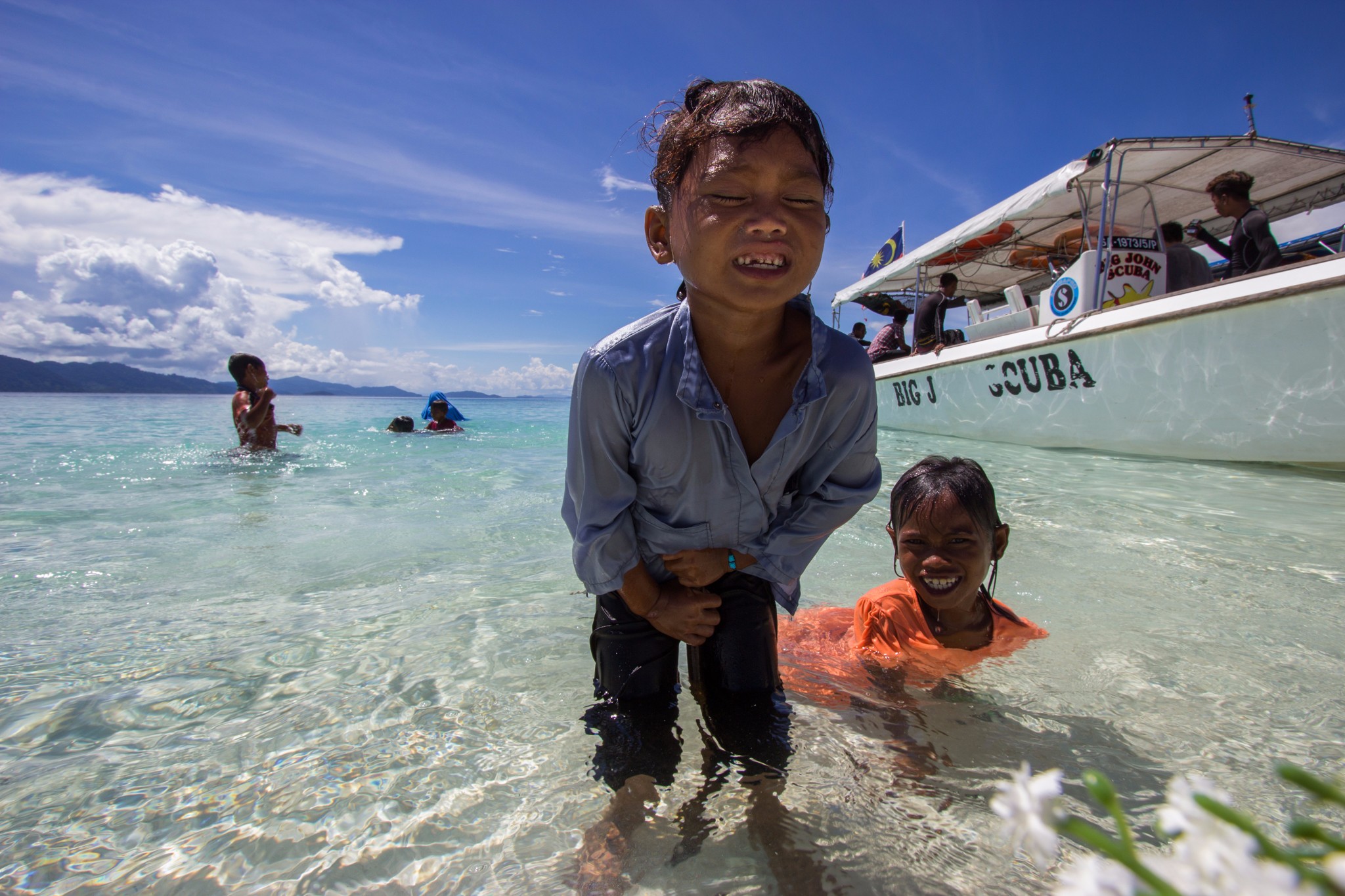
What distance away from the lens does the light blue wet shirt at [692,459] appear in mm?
1691

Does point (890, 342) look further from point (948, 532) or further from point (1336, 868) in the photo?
point (1336, 868)

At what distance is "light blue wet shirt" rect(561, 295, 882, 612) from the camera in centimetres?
169

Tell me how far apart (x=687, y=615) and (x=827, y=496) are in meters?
0.48

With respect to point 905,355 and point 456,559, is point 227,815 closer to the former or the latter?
point 456,559

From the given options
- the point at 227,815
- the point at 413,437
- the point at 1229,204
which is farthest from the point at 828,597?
the point at 413,437

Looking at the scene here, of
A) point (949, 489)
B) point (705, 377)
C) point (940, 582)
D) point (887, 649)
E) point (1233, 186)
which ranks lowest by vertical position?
point (887, 649)

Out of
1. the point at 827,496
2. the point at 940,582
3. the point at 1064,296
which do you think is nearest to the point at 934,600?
the point at 940,582

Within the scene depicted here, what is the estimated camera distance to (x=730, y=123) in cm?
155

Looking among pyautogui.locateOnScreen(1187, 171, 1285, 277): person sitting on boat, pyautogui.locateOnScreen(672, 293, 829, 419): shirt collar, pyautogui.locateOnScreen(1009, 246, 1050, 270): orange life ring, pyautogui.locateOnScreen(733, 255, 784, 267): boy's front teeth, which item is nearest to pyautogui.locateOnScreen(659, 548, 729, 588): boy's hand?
pyautogui.locateOnScreen(672, 293, 829, 419): shirt collar

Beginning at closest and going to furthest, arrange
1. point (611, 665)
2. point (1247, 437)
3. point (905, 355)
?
point (611, 665) → point (1247, 437) → point (905, 355)

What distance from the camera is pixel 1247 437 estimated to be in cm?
611

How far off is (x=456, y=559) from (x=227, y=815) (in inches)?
95.1

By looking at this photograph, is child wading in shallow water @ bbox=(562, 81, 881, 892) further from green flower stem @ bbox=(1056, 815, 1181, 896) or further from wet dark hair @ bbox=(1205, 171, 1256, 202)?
wet dark hair @ bbox=(1205, 171, 1256, 202)

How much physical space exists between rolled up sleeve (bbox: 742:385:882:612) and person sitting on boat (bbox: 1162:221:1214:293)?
7390 millimetres
